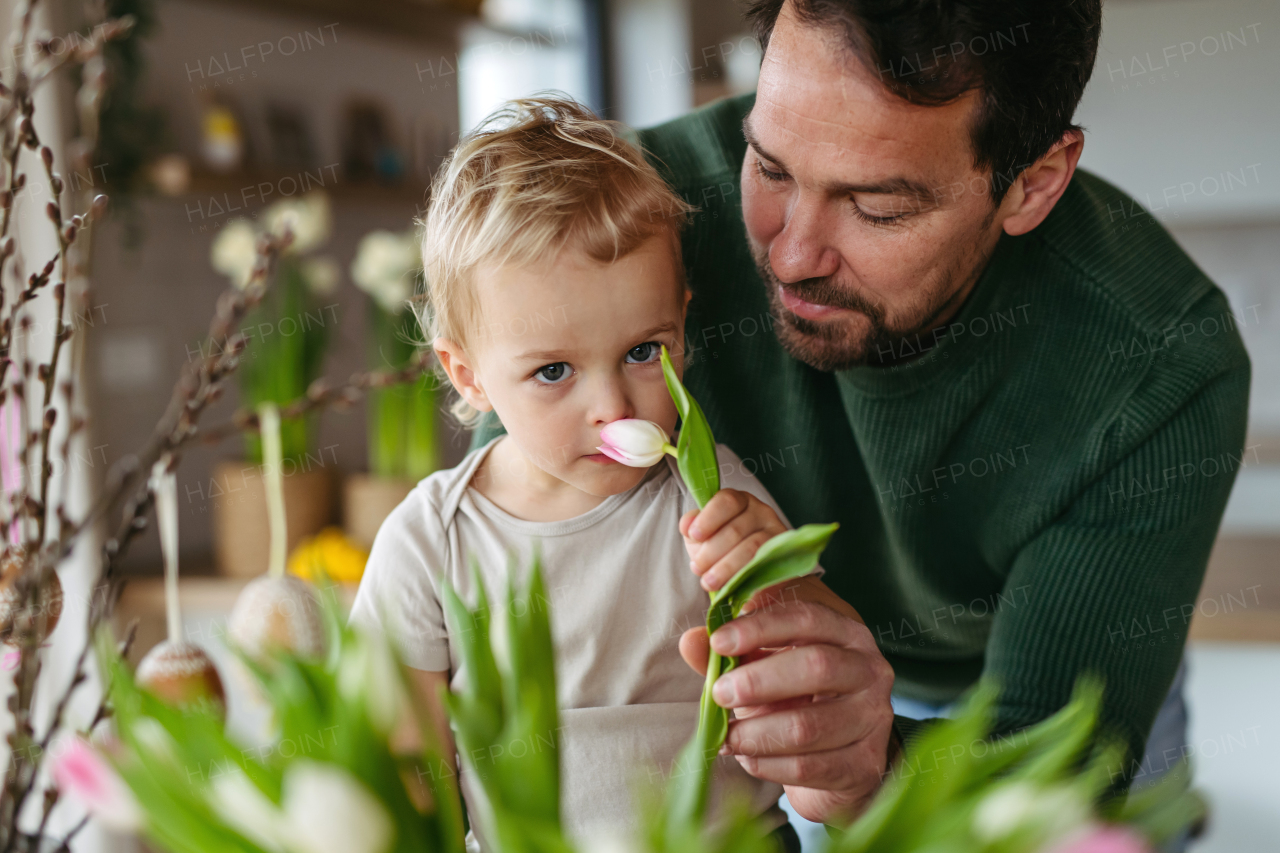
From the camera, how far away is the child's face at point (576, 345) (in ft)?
2.60

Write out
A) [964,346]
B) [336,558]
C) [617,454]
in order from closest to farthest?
[617,454] < [964,346] < [336,558]

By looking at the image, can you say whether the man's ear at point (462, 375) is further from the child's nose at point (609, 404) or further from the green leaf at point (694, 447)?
the green leaf at point (694, 447)

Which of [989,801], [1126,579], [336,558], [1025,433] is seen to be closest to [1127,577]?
[1126,579]

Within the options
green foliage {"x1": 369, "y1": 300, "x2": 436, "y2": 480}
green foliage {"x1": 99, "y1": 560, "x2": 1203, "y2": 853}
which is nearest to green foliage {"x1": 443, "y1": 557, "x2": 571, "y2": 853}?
green foliage {"x1": 99, "y1": 560, "x2": 1203, "y2": 853}

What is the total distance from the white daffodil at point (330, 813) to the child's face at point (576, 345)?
0.42 metres

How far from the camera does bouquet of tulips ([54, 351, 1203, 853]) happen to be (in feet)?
1.30

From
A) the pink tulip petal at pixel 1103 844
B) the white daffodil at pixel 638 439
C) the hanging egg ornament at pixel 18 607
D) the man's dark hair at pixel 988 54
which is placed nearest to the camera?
the pink tulip petal at pixel 1103 844

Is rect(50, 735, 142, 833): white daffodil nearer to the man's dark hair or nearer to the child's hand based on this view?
the child's hand

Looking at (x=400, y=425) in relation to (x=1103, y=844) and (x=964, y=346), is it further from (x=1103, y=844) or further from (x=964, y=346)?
(x=1103, y=844)

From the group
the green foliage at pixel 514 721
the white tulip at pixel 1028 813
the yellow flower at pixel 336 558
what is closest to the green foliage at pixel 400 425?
the yellow flower at pixel 336 558

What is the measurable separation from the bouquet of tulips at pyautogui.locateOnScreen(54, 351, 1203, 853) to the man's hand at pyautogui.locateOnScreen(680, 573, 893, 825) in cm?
22

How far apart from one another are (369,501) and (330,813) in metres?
2.25

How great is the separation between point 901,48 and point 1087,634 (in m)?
0.62

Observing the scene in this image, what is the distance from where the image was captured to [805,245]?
1.00 metres
